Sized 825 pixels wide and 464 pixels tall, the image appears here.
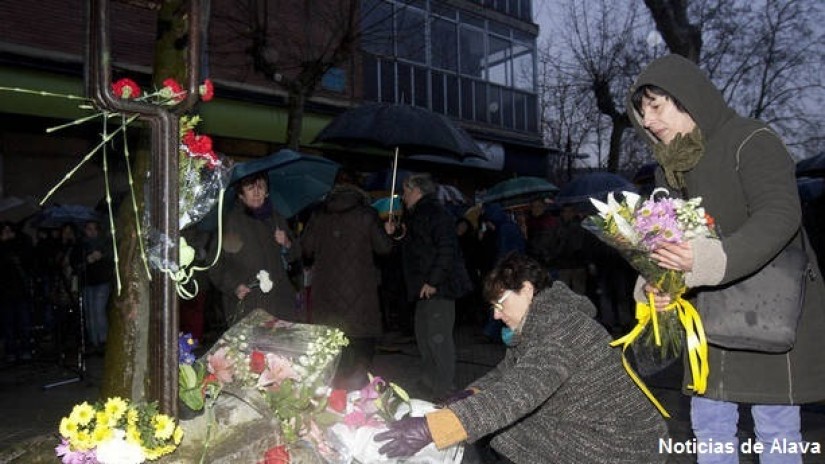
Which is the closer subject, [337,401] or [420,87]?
[337,401]

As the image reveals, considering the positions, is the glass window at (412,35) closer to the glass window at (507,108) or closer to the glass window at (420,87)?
the glass window at (420,87)

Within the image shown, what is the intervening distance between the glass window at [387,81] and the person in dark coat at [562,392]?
1562 cm

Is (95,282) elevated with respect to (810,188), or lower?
lower

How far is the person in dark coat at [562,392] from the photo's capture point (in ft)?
8.23

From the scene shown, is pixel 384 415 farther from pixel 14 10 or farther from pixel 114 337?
pixel 14 10

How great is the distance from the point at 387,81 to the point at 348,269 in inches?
521

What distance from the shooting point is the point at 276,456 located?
Result: 2.06 m

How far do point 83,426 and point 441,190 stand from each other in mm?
10064

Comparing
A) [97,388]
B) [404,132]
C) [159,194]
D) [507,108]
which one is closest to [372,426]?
[159,194]

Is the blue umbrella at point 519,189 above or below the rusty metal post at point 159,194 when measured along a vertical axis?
above

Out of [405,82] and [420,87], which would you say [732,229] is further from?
[420,87]

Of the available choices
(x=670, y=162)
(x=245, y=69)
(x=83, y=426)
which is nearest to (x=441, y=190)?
(x=245, y=69)

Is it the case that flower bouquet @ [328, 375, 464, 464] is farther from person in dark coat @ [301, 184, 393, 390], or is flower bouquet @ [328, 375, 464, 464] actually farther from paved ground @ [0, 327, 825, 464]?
person in dark coat @ [301, 184, 393, 390]

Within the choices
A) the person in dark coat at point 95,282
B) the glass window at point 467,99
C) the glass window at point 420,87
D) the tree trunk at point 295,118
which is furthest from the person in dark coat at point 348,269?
the glass window at point 467,99
